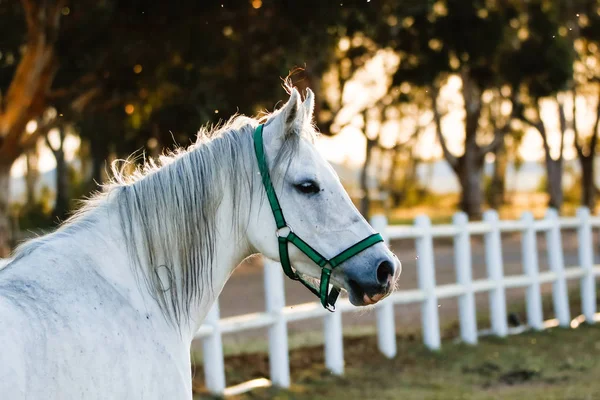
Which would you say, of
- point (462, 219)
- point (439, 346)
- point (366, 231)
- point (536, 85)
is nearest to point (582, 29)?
point (536, 85)

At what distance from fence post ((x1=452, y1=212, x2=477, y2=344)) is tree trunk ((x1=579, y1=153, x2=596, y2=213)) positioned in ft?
76.3

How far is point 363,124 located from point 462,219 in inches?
651

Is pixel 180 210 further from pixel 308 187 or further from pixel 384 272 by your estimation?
pixel 384 272

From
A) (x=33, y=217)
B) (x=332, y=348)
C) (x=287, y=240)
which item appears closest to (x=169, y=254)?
(x=287, y=240)

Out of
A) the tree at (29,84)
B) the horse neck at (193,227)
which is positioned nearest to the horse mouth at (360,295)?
the horse neck at (193,227)

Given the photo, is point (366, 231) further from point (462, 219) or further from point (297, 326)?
point (297, 326)

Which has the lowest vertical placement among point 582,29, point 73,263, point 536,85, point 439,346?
point 439,346

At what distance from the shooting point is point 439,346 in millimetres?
9523

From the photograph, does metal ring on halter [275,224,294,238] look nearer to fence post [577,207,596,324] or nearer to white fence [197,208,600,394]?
white fence [197,208,600,394]

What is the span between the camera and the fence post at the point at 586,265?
38.4ft

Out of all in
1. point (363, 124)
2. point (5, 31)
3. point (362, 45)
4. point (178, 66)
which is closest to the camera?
point (178, 66)

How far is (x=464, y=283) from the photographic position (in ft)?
32.9

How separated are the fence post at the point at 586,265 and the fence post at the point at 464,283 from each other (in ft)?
8.31

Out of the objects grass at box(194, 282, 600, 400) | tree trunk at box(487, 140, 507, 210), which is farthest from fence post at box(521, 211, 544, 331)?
tree trunk at box(487, 140, 507, 210)
